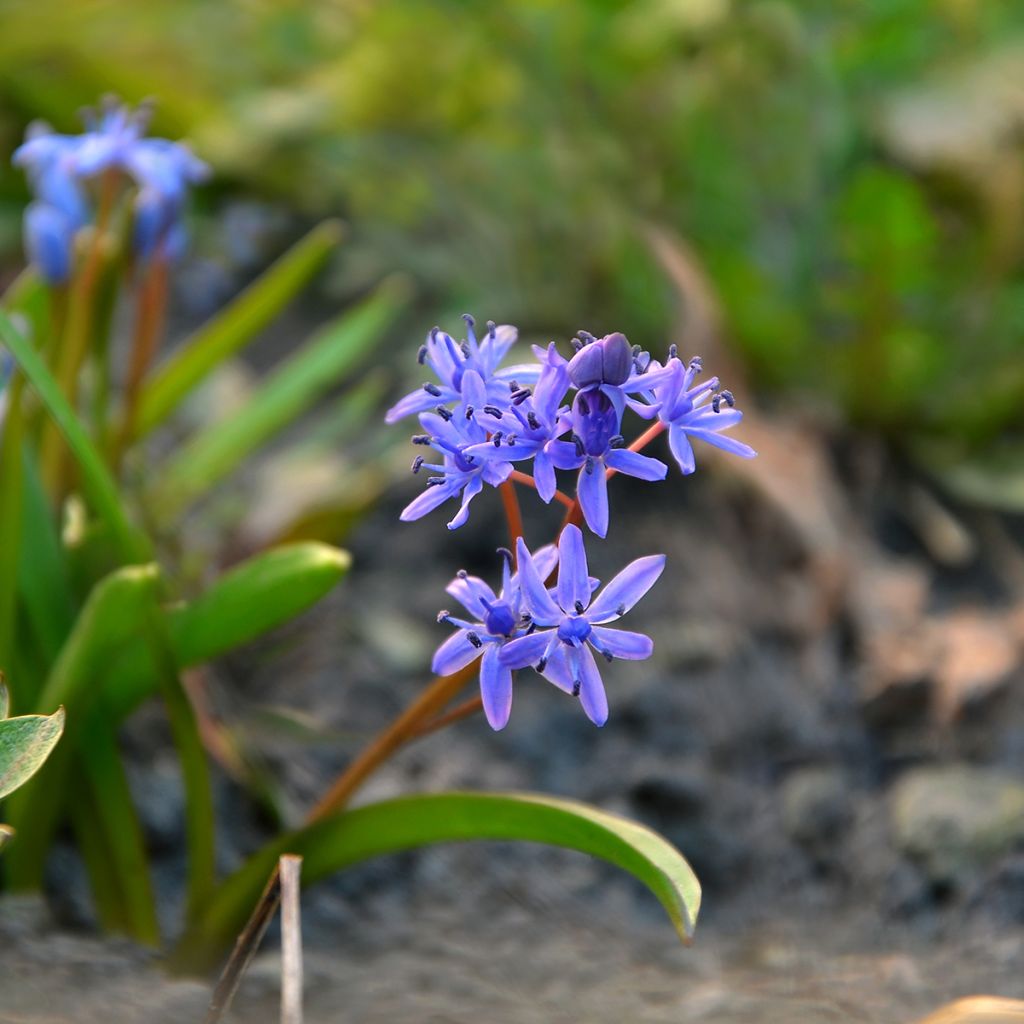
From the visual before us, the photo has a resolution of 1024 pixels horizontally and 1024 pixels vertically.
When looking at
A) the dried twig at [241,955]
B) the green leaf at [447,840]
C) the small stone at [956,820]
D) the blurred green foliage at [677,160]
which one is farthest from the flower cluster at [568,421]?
the blurred green foliage at [677,160]

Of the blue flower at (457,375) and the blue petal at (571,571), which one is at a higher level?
the blue flower at (457,375)

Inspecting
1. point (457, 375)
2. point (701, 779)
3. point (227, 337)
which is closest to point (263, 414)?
point (227, 337)

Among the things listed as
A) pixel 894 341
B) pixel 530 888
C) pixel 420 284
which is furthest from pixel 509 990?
pixel 420 284

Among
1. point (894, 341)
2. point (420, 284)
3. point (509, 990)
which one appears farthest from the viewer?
point (420, 284)

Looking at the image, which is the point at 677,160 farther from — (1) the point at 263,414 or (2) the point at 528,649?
(2) the point at 528,649

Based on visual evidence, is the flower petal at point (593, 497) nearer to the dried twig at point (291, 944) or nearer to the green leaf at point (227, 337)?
the dried twig at point (291, 944)

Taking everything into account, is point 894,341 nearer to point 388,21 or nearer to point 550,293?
point 550,293

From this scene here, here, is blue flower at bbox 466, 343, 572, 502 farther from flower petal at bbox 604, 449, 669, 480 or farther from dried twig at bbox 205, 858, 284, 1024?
dried twig at bbox 205, 858, 284, 1024
